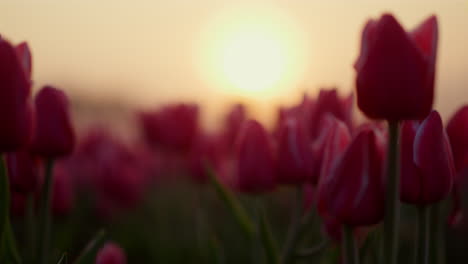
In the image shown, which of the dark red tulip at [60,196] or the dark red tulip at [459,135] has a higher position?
the dark red tulip at [459,135]

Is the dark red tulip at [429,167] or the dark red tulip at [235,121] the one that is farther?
the dark red tulip at [235,121]

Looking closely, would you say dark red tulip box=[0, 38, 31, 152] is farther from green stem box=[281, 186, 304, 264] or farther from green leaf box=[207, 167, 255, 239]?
green stem box=[281, 186, 304, 264]

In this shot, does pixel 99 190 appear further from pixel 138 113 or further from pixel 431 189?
pixel 431 189

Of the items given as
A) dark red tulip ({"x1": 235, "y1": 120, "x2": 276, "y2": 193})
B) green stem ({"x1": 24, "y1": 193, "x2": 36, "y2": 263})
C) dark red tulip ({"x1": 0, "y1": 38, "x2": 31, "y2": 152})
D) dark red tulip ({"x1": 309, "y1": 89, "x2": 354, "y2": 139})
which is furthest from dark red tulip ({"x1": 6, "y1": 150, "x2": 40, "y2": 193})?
dark red tulip ({"x1": 309, "y1": 89, "x2": 354, "y2": 139})

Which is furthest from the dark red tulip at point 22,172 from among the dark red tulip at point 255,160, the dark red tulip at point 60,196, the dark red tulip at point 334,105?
the dark red tulip at point 334,105

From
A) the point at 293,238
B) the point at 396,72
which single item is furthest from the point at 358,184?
the point at 293,238

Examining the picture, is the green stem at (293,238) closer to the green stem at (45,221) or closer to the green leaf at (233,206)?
the green leaf at (233,206)
